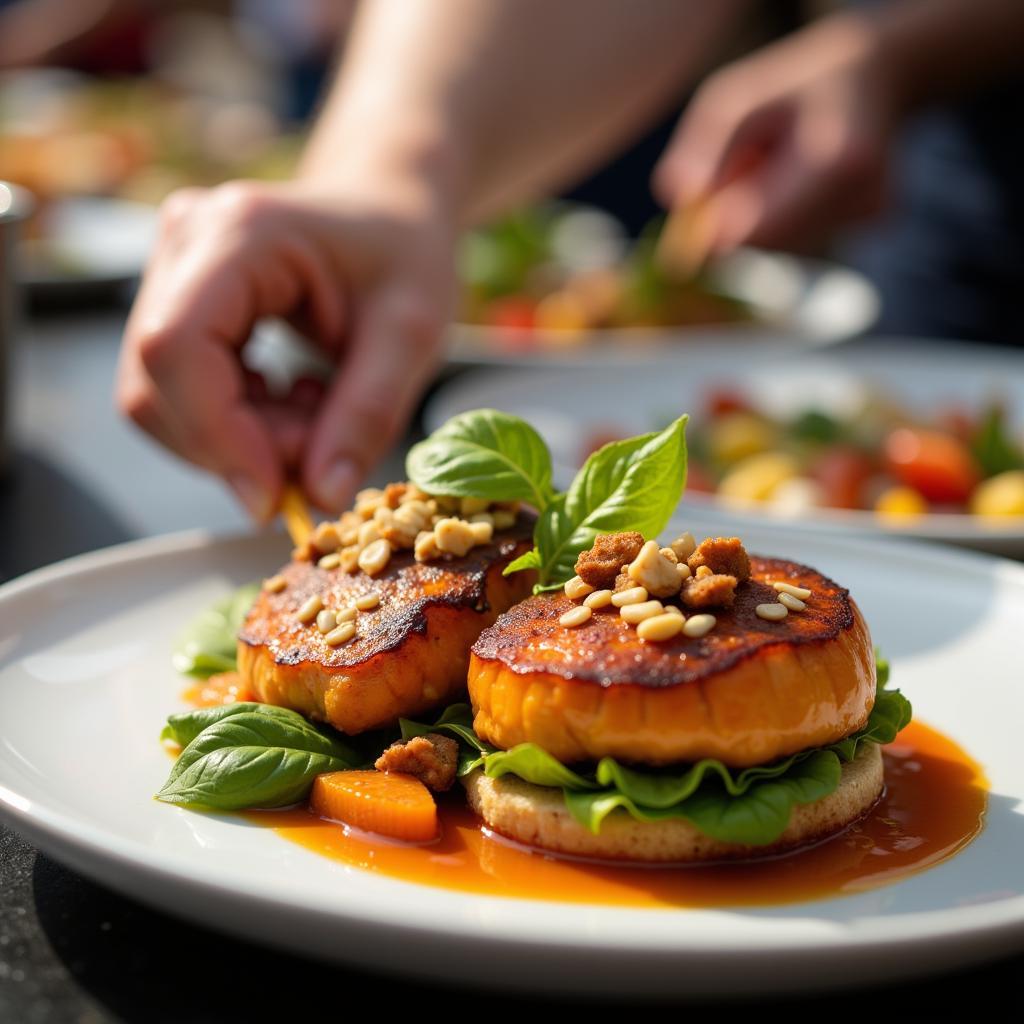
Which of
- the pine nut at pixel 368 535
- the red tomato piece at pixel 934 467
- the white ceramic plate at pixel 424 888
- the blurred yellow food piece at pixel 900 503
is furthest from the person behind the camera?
the red tomato piece at pixel 934 467

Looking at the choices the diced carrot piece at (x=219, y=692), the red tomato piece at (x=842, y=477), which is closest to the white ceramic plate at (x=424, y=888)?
the diced carrot piece at (x=219, y=692)

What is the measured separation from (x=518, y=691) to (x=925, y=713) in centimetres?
84

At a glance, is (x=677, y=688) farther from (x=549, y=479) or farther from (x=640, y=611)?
(x=549, y=479)

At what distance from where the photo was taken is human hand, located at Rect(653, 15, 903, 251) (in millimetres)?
5438

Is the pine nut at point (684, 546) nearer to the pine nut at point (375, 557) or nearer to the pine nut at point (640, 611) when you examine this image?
the pine nut at point (640, 611)

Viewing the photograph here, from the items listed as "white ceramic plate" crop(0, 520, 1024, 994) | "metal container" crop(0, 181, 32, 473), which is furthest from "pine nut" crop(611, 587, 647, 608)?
"metal container" crop(0, 181, 32, 473)

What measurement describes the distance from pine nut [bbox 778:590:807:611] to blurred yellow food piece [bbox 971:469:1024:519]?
1886mm

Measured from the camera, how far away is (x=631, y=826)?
1714mm

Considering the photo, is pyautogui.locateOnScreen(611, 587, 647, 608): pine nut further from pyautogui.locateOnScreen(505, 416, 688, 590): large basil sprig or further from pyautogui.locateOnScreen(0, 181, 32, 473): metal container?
pyautogui.locateOnScreen(0, 181, 32, 473): metal container

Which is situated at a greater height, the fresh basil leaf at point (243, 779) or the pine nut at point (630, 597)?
the pine nut at point (630, 597)

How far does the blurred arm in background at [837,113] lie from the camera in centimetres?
545

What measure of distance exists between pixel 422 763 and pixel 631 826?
1.11 ft

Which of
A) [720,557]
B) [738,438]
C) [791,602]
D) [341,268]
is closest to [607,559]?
[720,557]

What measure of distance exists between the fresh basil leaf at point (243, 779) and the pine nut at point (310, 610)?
260mm
